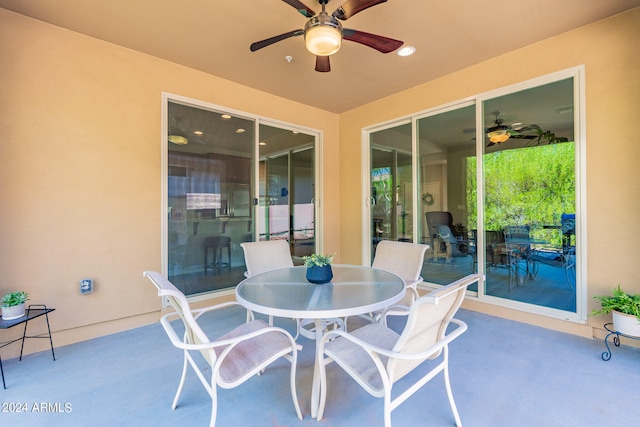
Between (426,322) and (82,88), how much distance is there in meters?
3.58

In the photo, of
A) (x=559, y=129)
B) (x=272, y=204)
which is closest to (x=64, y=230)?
(x=272, y=204)

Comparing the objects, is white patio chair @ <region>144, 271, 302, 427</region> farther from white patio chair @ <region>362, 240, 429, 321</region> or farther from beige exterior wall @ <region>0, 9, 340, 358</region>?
Answer: beige exterior wall @ <region>0, 9, 340, 358</region>

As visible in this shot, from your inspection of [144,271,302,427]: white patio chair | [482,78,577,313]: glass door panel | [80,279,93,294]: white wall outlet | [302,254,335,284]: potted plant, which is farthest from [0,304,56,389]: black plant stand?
[482,78,577,313]: glass door panel

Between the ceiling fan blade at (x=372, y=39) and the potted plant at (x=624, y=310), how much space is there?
9.13ft

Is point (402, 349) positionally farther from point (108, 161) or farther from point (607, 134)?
point (108, 161)

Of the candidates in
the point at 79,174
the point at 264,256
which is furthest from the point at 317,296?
the point at 79,174

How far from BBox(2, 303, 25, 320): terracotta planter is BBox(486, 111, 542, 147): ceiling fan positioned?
478cm

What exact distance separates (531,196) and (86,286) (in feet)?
15.3

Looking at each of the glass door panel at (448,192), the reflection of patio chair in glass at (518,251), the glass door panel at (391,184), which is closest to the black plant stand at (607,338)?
the reflection of patio chair in glass at (518,251)

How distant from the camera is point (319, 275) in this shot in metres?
2.04

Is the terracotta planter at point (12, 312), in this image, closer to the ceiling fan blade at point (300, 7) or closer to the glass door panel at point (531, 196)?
the ceiling fan blade at point (300, 7)

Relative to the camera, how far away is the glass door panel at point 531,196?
9.20 feet

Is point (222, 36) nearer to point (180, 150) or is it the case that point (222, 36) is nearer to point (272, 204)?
point (180, 150)

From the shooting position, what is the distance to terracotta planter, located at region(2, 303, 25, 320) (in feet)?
7.00
